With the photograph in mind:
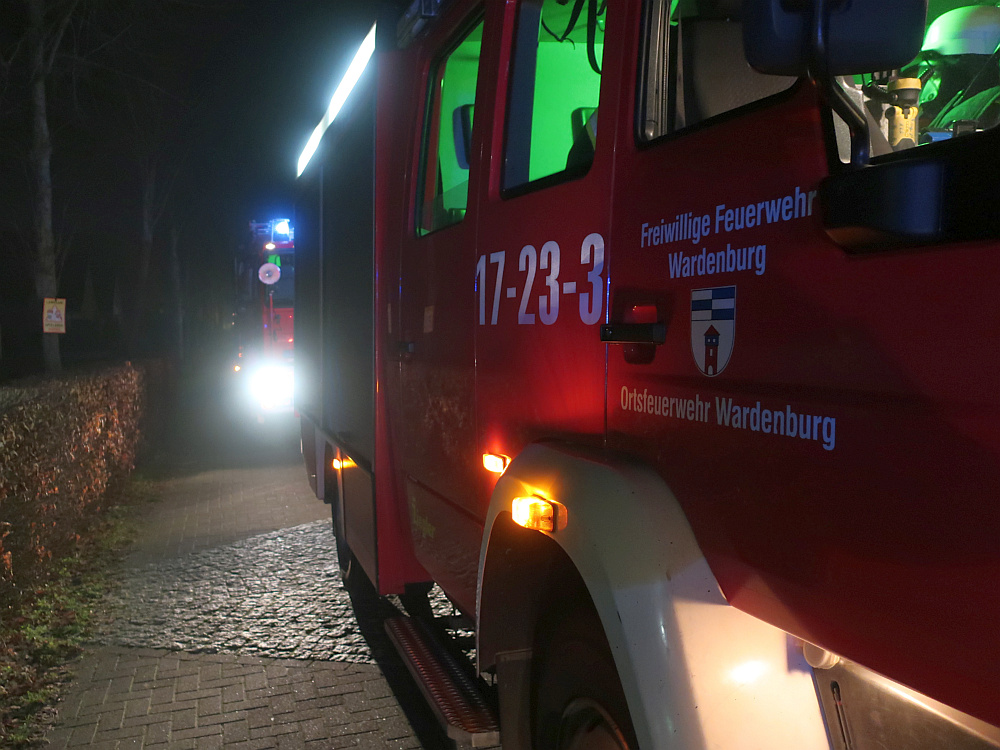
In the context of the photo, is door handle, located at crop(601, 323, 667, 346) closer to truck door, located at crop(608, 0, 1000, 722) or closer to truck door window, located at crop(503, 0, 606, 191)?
truck door, located at crop(608, 0, 1000, 722)

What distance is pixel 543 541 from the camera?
90.3 inches

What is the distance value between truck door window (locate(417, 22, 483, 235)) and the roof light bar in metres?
0.66

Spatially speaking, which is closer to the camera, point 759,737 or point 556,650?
point 759,737

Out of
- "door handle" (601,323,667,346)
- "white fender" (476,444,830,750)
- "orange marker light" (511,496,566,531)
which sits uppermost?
"door handle" (601,323,667,346)

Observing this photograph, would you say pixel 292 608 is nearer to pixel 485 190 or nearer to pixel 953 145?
pixel 485 190

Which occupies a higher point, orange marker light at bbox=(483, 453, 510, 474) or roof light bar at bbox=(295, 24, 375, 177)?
roof light bar at bbox=(295, 24, 375, 177)

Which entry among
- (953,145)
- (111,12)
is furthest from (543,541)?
(111,12)

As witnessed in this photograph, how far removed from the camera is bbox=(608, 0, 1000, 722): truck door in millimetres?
1162

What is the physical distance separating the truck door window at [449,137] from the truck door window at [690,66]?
3.46 ft

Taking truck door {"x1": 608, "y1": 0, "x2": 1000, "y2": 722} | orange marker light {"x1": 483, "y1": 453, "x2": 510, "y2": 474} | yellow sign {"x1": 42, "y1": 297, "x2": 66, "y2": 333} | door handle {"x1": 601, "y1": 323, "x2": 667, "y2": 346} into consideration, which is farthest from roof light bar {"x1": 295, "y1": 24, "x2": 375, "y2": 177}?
yellow sign {"x1": 42, "y1": 297, "x2": 66, "y2": 333}

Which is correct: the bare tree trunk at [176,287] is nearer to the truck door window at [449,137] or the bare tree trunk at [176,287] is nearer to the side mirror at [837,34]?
the truck door window at [449,137]

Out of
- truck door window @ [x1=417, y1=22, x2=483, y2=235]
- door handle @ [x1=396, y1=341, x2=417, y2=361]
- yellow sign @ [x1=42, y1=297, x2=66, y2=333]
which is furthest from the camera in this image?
yellow sign @ [x1=42, y1=297, x2=66, y2=333]

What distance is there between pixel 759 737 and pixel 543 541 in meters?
0.79

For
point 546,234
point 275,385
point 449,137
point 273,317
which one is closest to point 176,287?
point 273,317
